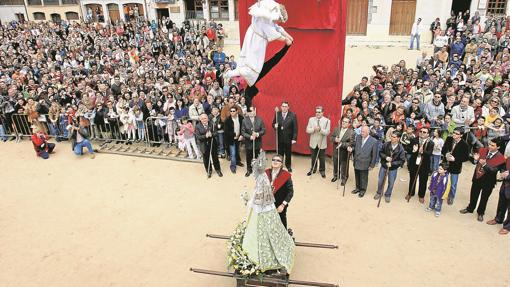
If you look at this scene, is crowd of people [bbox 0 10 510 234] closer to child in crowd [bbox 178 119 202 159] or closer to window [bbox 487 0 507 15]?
child in crowd [bbox 178 119 202 159]

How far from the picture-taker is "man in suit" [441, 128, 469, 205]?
6.84 meters

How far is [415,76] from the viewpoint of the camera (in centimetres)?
1104

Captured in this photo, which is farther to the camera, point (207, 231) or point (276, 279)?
point (207, 231)

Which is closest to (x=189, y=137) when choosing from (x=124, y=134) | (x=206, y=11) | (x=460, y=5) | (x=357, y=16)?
(x=124, y=134)

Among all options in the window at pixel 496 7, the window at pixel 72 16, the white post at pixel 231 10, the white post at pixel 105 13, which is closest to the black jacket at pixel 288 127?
the white post at pixel 231 10

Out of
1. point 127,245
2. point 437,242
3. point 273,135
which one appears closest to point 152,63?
point 273,135

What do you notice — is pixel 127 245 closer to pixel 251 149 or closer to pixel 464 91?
pixel 251 149

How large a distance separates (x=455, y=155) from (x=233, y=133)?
4495mm

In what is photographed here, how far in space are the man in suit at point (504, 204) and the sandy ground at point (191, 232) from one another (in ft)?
0.60

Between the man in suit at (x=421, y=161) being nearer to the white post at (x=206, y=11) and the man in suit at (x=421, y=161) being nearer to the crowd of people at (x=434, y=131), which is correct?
the crowd of people at (x=434, y=131)

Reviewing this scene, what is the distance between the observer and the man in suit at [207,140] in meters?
8.52

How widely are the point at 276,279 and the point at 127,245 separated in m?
2.80

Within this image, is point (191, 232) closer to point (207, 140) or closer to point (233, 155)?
point (207, 140)

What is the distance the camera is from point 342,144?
7969 mm
